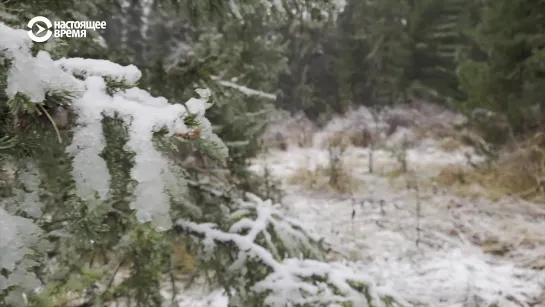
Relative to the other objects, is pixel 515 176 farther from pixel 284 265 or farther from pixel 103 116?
pixel 103 116

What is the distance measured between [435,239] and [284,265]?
330 centimetres

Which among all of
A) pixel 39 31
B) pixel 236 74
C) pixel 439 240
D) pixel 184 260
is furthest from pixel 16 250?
pixel 439 240

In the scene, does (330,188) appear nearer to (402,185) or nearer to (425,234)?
(402,185)

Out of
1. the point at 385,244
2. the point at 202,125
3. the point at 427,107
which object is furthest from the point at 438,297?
the point at 427,107

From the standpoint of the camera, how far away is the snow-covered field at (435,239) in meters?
3.34

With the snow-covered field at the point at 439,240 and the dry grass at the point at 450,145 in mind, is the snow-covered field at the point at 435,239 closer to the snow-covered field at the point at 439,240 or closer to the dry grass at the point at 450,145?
the snow-covered field at the point at 439,240

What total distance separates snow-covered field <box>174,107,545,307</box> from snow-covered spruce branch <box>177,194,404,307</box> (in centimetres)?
27

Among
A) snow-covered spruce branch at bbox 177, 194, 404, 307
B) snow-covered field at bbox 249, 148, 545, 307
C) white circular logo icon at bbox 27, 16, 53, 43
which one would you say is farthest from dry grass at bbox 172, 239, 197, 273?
white circular logo icon at bbox 27, 16, 53, 43

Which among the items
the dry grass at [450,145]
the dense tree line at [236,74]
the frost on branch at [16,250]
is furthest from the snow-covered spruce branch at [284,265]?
the dry grass at [450,145]

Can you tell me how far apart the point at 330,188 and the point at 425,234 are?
86.3 inches

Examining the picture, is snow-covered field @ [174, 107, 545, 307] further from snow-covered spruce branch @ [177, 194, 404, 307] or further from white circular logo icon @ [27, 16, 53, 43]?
white circular logo icon @ [27, 16, 53, 43]

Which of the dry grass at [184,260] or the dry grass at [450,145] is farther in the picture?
the dry grass at [450,145]

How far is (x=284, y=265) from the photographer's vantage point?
1.69 metres

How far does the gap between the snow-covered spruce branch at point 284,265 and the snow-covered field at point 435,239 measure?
0.27 m
